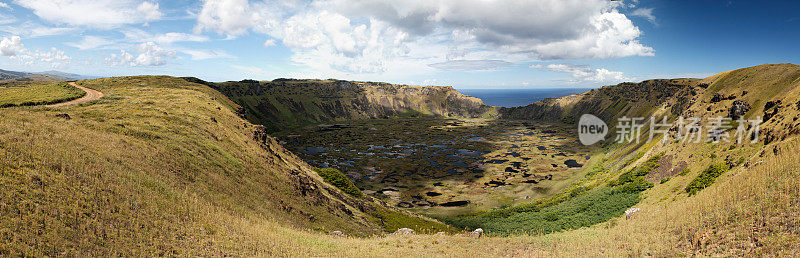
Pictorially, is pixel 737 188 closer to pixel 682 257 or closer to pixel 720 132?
pixel 682 257

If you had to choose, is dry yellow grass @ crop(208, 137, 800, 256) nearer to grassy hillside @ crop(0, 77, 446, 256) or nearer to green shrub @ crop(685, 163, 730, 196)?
grassy hillside @ crop(0, 77, 446, 256)

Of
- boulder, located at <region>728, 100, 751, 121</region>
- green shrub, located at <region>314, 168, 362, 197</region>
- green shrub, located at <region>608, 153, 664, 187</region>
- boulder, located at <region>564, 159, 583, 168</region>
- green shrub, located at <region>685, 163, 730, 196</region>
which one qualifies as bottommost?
boulder, located at <region>564, 159, 583, 168</region>

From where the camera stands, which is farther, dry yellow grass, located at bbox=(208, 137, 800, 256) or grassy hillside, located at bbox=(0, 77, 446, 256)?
dry yellow grass, located at bbox=(208, 137, 800, 256)

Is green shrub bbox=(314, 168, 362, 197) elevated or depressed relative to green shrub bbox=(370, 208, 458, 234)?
elevated

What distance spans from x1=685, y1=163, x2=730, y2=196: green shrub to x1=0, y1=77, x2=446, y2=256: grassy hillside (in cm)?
3505

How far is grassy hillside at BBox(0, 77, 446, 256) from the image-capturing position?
13352 mm

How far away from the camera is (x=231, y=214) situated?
2252cm

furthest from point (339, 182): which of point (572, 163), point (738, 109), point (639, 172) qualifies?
point (572, 163)

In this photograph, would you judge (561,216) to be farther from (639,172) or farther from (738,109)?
(738,109)

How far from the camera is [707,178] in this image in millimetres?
30406

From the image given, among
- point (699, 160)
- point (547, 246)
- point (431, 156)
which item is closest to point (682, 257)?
point (547, 246)

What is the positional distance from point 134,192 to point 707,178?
1973 inches

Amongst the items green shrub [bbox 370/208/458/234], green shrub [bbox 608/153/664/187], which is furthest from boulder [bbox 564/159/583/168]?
green shrub [bbox 370/208/458/234]

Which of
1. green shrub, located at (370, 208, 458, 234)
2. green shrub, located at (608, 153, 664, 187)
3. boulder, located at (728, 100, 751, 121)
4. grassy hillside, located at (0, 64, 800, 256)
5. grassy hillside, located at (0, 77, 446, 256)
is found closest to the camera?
grassy hillside, located at (0, 77, 446, 256)
